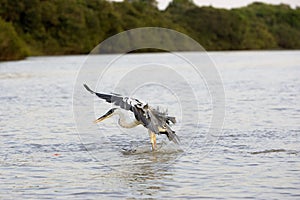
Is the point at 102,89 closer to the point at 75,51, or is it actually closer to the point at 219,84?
the point at 219,84

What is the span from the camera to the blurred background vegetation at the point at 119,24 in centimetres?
7256

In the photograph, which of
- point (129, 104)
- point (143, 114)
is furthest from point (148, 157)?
point (129, 104)

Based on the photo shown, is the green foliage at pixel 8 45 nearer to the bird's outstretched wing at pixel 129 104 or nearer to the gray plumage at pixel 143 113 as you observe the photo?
the gray plumage at pixel 143 113

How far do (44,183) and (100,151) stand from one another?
2823 millimetres

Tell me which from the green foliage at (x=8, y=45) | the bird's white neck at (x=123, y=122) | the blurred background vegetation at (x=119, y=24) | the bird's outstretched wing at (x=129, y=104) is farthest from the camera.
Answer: the blurred background vegetation at (x=119, y=24)

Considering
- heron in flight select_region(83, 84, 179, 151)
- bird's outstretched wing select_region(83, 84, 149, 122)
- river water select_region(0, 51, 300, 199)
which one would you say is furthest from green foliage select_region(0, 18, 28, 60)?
bird's outstretched wing select_region(83, 84, 149, 122)

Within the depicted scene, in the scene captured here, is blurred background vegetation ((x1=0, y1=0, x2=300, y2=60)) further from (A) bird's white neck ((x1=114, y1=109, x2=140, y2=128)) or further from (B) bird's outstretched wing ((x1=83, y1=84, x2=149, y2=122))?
(B) bird's outstretched wing ((x1=83, y1=84, x2=149, y2=122))

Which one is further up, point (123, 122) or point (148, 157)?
point (123, 122)

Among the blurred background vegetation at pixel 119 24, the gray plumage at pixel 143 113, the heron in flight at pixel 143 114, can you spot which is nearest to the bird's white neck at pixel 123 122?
the heron in flight at pixel 143 114

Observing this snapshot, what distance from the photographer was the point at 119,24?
274 feet

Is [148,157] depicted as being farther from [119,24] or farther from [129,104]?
[119,24]

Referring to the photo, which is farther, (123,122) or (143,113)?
(123,122)

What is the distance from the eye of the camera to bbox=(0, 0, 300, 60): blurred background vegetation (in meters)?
72.6

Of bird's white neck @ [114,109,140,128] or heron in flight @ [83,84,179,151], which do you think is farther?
bird's white neck @ [114,109,140,128]
